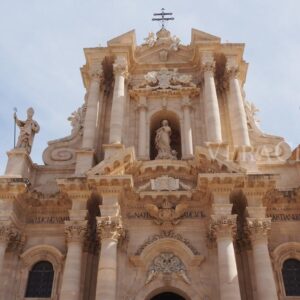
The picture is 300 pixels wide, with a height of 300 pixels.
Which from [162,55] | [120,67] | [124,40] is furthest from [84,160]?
[162,55]

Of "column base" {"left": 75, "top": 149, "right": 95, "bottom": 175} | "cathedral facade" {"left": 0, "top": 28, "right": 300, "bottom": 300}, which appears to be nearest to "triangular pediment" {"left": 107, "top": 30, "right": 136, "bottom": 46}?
"cathedral facade" {"left": 0, "top": 28, "right": 300, "bottom": 300}

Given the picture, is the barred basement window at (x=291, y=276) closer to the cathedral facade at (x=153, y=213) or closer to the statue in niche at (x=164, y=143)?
the cathedral facade at (x=153, y=213)

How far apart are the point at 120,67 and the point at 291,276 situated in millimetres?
11524

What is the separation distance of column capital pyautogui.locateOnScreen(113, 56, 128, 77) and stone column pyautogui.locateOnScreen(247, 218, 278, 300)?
931cm

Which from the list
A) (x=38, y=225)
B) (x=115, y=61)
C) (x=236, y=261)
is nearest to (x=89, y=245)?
(x=38, y=225)

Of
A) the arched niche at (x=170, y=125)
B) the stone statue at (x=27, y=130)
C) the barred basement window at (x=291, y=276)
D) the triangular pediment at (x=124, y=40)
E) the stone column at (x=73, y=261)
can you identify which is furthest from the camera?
the triangular pediment at (x=124, y=40)

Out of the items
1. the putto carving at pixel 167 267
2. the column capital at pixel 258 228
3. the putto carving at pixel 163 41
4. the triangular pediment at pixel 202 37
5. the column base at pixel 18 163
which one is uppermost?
the putto carving at pixel 163 41

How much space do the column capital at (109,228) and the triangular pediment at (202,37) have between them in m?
10.4

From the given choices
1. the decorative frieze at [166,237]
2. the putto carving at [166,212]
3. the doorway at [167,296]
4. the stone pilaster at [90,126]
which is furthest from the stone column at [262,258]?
the stone pilaster at [90,126]

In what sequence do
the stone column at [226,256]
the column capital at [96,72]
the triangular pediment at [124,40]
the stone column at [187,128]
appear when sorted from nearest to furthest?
the stone column at [226,256], the stone column at [187,128], the column capital at [96,72], the triangular pediment at [124,40]

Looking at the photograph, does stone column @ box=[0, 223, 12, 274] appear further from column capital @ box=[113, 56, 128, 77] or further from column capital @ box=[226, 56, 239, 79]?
column capital @ box=[226, 56, 239, 79]

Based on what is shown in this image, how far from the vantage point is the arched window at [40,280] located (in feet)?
52.1

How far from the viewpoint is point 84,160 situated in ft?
58.7

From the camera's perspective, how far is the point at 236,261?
1573 centimetres
